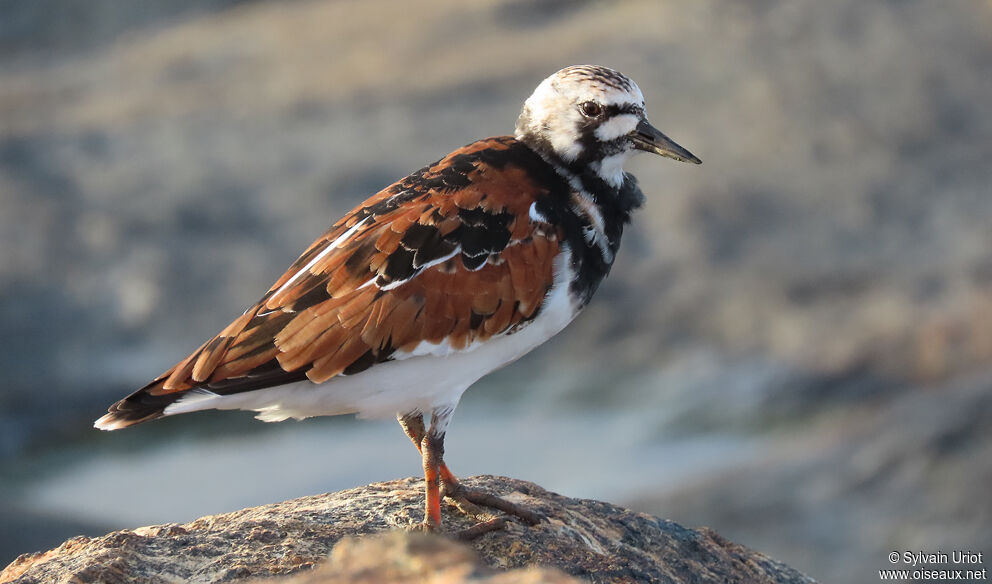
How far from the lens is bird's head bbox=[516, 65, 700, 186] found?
5691 millimetres

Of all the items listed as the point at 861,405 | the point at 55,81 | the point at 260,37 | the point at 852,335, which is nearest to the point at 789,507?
the point at 861,405

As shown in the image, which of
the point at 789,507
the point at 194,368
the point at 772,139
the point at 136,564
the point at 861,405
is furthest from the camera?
the point at 772,139

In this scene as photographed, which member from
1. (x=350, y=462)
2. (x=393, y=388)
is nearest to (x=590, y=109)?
(x=393, y=388)

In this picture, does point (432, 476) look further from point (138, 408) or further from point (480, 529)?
point (138, 408)

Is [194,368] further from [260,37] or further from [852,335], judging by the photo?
[260,37]

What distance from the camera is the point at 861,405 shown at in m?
11.1

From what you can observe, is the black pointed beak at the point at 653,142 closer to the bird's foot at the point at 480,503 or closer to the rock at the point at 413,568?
the bird's foot at the point at 480,503

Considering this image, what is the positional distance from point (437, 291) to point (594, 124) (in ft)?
3.61

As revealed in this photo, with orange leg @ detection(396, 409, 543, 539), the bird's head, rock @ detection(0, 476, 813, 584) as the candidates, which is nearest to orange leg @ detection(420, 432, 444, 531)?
orange leg @ detection(396, 409, 543, 539)

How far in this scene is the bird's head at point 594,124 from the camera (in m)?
5.69

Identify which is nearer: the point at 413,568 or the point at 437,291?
the point at 413,568

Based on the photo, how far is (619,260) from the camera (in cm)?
1276

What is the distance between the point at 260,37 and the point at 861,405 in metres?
9.28

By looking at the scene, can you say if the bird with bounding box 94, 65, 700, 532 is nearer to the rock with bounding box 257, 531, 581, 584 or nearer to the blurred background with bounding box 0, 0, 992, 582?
the rock with bounding box 257, 531, 581, 584
